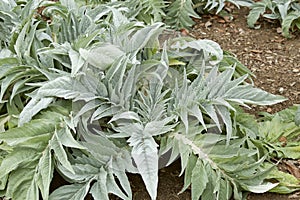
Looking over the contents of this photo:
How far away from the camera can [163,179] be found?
10.5ft

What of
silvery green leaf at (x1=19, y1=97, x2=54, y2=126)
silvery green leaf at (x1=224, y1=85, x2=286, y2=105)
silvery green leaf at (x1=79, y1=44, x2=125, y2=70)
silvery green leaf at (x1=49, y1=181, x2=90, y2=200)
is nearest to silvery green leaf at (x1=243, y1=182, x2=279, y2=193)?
silvery green leaf at (x1=224, y1=85, x2=286, y2=105)

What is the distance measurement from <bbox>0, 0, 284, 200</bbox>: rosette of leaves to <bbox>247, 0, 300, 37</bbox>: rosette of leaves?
136 centimetres

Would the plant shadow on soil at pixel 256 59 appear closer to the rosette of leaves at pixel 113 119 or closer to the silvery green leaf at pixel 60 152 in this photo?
the rosette of leaves at pixel 113 119

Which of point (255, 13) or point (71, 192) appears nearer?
point (71, 192)

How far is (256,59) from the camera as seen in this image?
431 cm

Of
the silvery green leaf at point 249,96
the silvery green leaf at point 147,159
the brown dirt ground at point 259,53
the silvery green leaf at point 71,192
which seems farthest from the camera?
the brown dirt ground at point 259,53

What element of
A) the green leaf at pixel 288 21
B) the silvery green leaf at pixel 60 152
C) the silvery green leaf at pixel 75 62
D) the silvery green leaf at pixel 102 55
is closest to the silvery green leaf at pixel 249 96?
the silvery green leaf at pixel 102 55

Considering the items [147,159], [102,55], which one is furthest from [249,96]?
[102,55]

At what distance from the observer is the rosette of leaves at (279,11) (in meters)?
4.52

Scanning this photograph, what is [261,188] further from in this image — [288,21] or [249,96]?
[288,21]

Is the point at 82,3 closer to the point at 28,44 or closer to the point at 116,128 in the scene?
the point at 28,44

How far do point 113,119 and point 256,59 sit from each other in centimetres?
172

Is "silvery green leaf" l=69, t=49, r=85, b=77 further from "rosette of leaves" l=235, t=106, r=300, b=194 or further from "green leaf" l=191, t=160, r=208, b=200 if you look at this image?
"rosette of leaves" l=235, t=106, r=300, b=194

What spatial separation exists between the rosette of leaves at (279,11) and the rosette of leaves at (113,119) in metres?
1.36
